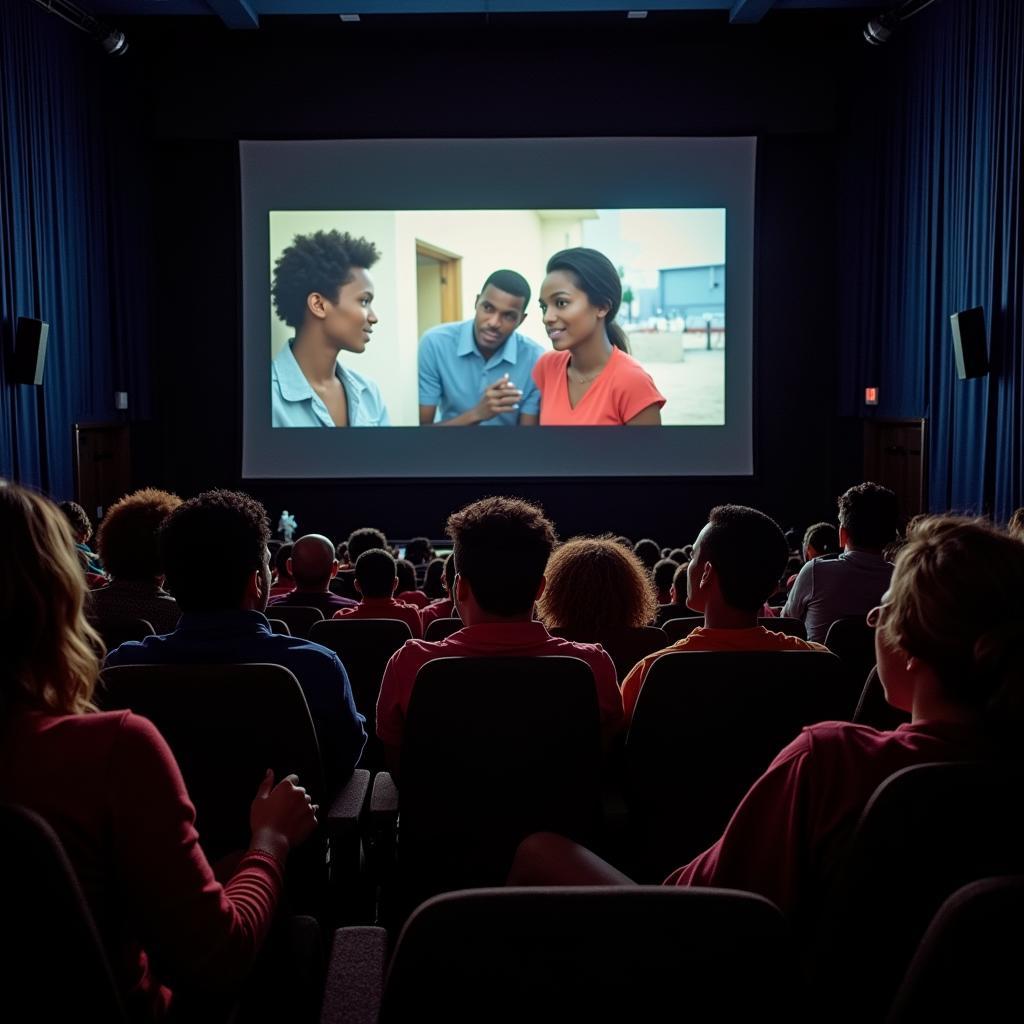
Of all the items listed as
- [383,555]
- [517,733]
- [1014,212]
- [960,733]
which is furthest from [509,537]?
[1014,212]

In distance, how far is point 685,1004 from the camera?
2.75 feet

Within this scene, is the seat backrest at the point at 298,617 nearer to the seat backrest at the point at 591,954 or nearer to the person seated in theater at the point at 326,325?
the seat backrest at the point at 591,954

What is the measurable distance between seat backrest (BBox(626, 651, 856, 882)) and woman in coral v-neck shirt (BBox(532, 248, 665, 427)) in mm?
7463

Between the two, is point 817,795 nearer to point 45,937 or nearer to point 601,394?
point 45,937

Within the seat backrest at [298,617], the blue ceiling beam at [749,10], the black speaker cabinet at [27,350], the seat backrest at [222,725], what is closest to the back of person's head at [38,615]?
the seat backrest at [222,725]

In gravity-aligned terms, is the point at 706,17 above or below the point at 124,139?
above

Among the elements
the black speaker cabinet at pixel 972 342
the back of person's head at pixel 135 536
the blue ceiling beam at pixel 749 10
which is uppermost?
the blue ceiling beam at pixel 749 10

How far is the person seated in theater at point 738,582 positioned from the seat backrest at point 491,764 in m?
0.53

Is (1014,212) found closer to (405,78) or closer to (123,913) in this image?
(405,78)

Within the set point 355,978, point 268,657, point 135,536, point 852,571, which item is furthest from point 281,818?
point 852,571

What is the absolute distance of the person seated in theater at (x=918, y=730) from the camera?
1.16m

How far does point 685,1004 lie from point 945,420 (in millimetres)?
8007

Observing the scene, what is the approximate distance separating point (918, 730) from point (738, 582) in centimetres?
107

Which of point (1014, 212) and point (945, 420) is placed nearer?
point (1014, 212)
